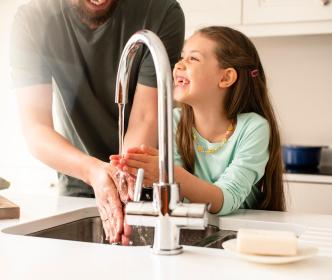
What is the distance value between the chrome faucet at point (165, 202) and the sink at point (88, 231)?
0.98 ft

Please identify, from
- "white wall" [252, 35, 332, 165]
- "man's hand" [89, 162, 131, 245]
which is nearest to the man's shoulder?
"man's hand" [89, 162, 131, 245]

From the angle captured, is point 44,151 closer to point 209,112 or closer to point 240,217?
point 209,112

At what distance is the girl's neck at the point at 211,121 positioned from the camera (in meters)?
1.51

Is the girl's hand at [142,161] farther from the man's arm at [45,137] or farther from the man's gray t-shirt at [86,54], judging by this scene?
the man's gray t-shirt at [86,54]

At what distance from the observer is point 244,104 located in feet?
5.07

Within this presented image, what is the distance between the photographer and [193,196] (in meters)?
1.21

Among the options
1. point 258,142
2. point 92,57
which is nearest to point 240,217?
point 258,142

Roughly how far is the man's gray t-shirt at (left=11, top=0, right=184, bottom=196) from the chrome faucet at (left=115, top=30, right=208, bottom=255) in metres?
0.90

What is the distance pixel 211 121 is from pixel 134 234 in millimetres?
444

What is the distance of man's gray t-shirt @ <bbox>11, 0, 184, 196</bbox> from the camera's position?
5.68 ft

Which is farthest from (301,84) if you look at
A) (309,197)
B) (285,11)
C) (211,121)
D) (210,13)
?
(211,121)

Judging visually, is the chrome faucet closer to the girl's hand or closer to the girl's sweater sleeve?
the girl's hand

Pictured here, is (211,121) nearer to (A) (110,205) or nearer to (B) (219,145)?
(B) (219,145)

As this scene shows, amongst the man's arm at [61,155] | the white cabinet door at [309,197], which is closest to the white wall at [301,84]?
the white cabinet door at [309,197]
